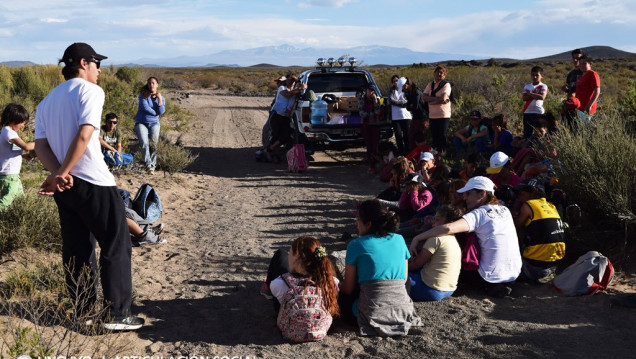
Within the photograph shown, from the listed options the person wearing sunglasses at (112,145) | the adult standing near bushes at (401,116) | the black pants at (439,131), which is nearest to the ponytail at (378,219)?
the person wearing sunglasses at (112,145)

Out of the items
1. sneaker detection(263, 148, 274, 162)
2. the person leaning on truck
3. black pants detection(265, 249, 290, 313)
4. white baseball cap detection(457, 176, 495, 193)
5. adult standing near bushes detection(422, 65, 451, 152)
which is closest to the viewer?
black pants detection(265, 249, 290, 313)

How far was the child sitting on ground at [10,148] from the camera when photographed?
6258 mm

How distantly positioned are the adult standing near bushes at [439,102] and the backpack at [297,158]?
8.11ft

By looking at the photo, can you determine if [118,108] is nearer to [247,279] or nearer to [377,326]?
[247,279]

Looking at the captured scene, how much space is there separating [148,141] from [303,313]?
7.05 metres

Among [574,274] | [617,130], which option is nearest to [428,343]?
[574,274]

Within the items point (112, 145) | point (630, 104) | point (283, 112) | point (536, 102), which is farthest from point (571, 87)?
point (112, 145)

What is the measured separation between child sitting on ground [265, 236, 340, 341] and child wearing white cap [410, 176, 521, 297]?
1072 mm

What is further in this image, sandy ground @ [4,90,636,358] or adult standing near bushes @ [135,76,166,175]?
adult standing near bushes @ [135,76,166,175]

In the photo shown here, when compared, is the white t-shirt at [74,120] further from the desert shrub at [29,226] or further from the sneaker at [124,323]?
the desert shrub at [29,226]

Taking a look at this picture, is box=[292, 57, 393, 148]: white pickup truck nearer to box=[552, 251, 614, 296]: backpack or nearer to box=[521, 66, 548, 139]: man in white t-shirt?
box=[521, 66, 548, 139]: man in white t-shirt

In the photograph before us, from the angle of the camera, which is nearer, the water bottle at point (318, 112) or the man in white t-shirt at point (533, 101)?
the man in white t-shirt at point (533, 101)

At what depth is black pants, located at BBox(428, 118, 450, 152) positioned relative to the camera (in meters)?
11.1

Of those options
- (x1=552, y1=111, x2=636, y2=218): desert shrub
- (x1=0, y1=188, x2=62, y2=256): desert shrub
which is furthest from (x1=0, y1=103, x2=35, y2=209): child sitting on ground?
(x1=552, y1=111, x2=636, y2=218): desert shrub
